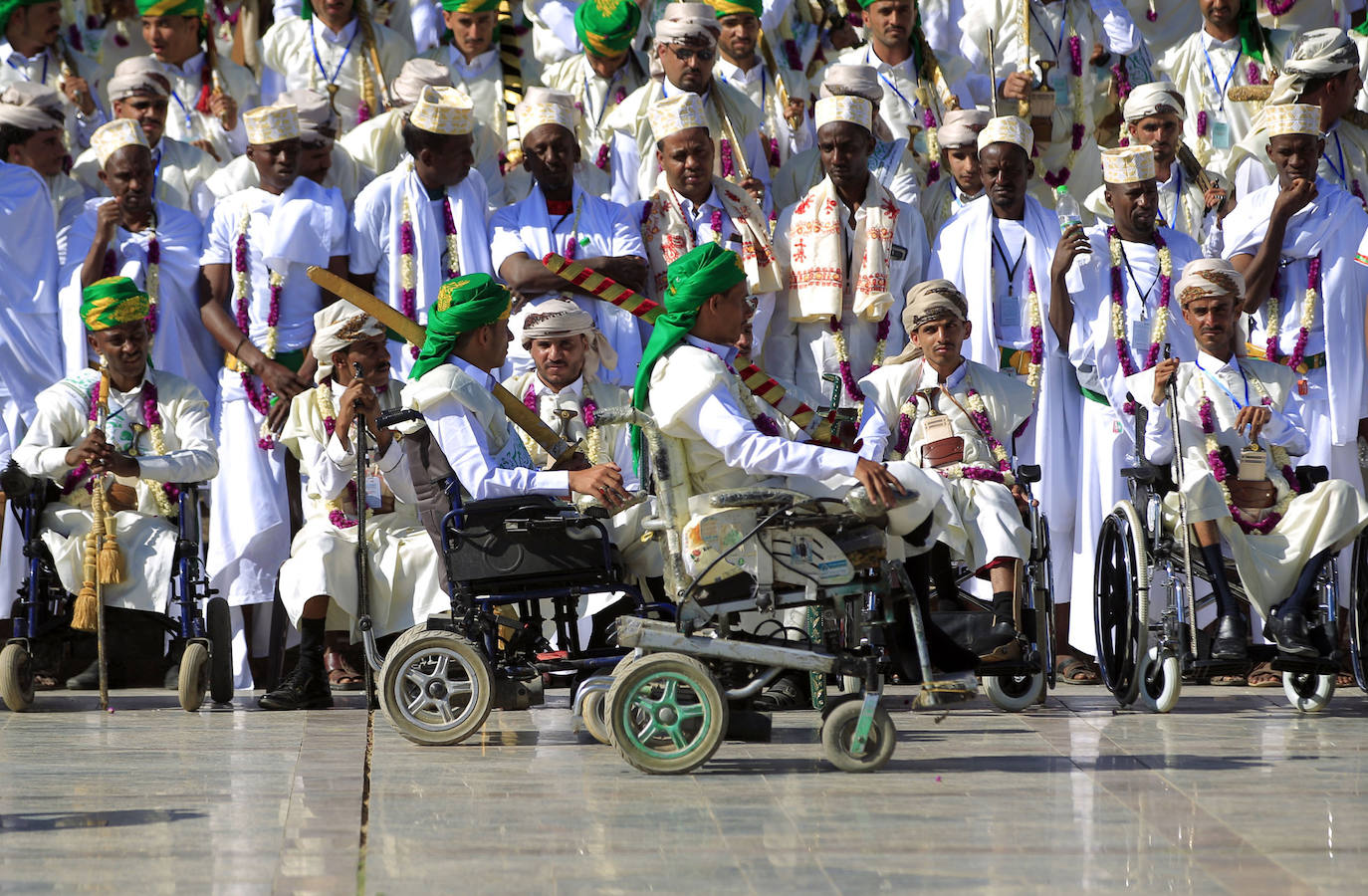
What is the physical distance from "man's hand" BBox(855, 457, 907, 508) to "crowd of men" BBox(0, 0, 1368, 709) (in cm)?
28

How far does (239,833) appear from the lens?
16.8ft

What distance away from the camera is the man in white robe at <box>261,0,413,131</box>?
36.1ft

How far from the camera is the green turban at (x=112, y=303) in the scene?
8500mm

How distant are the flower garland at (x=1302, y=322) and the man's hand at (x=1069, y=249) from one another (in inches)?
35.8

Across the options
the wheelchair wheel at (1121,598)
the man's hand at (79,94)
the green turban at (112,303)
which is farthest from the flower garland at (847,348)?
the man's hand at (79,94)

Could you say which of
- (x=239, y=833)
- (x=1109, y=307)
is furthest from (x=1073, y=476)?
(x=239, y=833)

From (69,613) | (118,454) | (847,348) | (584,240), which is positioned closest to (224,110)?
(584,240)

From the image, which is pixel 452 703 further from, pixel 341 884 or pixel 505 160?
pixel 505 160

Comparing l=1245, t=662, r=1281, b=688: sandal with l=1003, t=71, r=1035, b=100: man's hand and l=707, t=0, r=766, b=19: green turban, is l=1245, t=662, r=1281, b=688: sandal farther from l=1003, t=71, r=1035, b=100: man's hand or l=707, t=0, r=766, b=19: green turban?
l=707, t=0, r=766, b=19: green turban

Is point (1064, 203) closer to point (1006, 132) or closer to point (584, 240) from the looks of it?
point (1006, 132)

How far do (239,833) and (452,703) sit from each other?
6.35 feet

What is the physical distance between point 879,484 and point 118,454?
11.5 feet

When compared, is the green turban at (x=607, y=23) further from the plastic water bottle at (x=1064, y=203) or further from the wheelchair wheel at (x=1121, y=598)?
the wheelchair wheel at (x=1121, y=598)

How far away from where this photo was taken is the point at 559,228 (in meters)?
9.60
